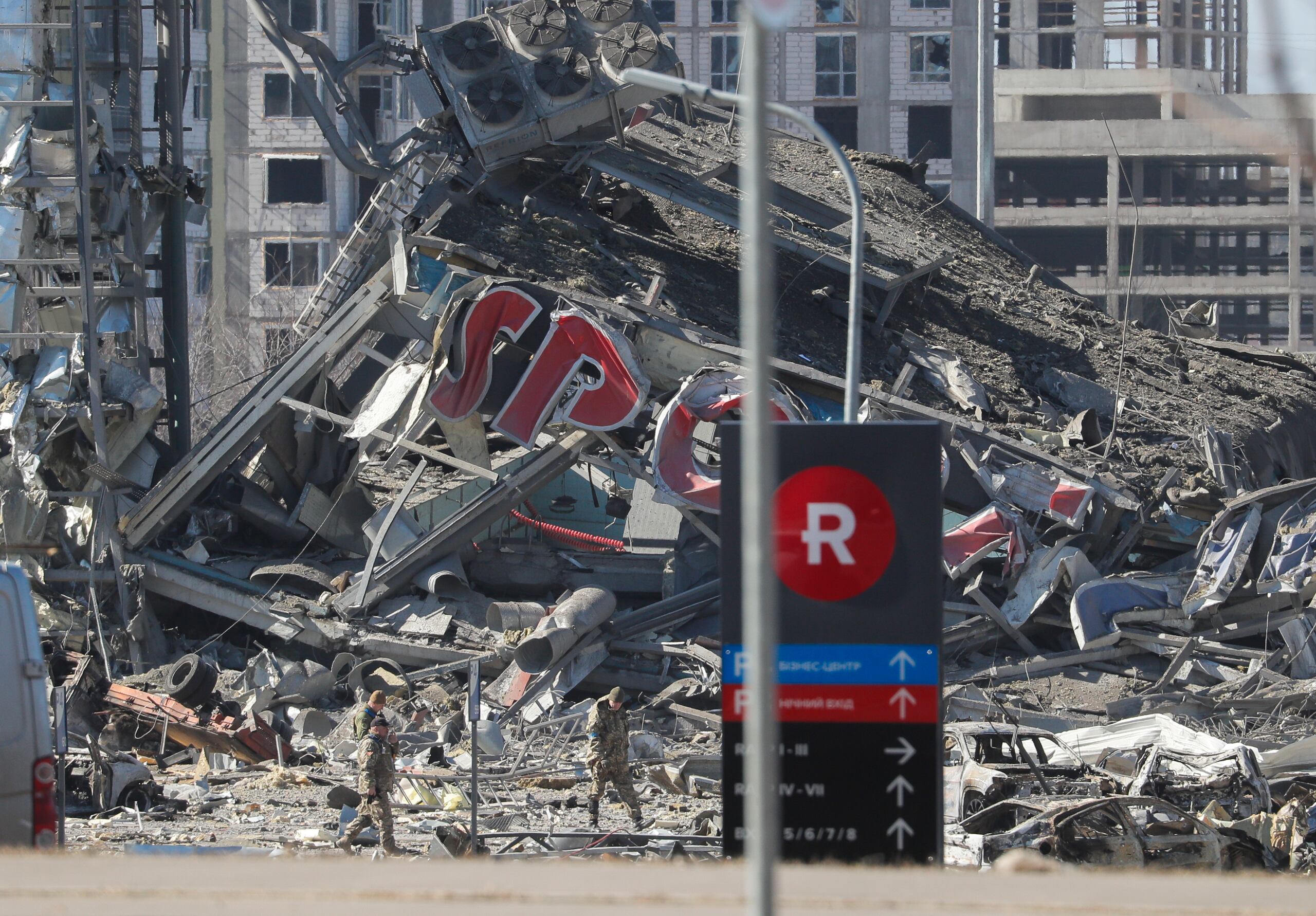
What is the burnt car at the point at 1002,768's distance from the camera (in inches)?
525

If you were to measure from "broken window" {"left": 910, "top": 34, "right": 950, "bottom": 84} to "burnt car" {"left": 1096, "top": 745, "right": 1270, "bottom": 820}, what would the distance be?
5841 centimetres

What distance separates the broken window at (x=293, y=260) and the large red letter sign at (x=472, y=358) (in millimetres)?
43386

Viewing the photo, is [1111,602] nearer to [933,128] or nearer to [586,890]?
[586,890]

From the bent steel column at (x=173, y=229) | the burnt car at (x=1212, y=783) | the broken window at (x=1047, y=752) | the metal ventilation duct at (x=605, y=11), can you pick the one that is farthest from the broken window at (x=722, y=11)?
the burnt car at (x=1212, y=783)

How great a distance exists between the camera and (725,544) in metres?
8.07

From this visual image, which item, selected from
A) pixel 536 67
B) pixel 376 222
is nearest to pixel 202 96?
pixel 376 222

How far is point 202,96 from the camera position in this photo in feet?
209

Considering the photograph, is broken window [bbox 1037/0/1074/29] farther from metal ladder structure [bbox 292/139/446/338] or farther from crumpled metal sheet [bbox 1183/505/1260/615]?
crumpled metal sheet [bbox 1183/505/1260/615]

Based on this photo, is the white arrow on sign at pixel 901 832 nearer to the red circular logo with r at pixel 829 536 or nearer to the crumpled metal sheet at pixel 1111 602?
the red circular logo with r at pixel 829 536

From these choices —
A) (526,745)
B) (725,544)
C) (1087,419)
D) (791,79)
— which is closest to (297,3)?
(791,79)

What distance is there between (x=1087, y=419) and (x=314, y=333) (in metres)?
11.7

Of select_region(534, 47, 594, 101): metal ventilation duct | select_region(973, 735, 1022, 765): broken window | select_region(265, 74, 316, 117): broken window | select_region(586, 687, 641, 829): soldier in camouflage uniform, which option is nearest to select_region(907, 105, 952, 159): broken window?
select_region(265, 74, 316, 117): broken window

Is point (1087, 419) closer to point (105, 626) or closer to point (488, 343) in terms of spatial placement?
point (488, 343)

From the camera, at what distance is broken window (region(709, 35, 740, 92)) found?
7006 centimetres
